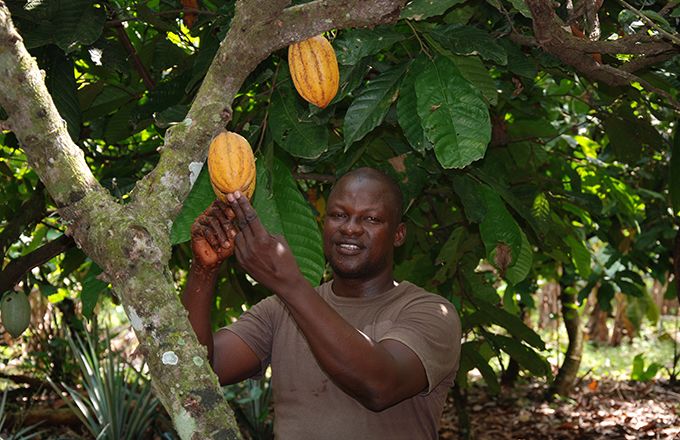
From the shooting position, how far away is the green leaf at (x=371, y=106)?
167 cm

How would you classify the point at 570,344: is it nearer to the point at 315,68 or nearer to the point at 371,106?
the point at 371,106

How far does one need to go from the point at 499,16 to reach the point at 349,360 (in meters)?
0.99

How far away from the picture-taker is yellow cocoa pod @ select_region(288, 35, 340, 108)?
4.31 feet

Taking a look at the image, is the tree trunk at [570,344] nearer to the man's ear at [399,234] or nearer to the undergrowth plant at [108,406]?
the undergrowth plant at [108,406]

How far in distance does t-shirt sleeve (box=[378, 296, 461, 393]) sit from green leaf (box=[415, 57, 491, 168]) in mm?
333

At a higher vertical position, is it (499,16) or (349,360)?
(499,16)

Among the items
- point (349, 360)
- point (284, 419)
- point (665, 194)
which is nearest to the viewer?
point (349, 360)

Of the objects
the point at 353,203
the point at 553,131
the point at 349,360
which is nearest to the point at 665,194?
the point at 553,131

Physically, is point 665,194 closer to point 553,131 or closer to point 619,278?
point 619,278

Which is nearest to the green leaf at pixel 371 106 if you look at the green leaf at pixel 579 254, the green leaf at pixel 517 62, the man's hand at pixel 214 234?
the green leaf at pixel 517 62

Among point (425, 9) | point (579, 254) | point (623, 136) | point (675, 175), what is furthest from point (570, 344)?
point (425, 9)

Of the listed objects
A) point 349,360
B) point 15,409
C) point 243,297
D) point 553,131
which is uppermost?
point 349,360

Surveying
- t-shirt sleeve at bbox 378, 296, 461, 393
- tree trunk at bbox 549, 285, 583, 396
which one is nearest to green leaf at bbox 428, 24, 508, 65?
t-shirt sleeve at bbox 378, 296, 461, 393

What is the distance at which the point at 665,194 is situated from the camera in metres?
4.24
